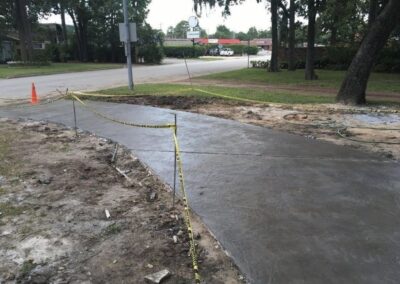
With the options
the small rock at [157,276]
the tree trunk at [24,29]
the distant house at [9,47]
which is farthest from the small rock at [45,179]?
the distant house at [9,47]

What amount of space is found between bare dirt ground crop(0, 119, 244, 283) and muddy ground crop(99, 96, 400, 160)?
14.1ft

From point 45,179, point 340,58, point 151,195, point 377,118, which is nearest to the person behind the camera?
point 151,195

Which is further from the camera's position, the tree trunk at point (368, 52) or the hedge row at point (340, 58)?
the hedge row at point (340, 58)

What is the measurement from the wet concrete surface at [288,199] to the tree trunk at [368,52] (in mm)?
5165

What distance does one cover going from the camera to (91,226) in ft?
15.9

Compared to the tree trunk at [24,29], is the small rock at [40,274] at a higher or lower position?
lower

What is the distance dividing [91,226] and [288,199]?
2506 millimetres

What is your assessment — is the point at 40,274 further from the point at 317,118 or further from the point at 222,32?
the point at 222,32

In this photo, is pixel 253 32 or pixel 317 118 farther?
pixel 253 32

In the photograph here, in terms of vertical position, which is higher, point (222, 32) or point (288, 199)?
point (222, 32)

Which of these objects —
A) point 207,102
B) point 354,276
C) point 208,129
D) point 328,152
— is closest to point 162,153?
point 208,129

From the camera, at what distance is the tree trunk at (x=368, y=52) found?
12.7 metres

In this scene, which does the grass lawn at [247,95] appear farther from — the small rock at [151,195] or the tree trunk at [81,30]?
the tree trunk at [81,30]

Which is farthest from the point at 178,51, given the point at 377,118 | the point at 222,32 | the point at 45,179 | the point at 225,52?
the point at 222,32
